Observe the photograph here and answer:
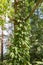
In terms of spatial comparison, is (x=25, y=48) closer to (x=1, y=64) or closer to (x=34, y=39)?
(x=1, y=64)

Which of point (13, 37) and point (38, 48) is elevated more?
point (13, 37)

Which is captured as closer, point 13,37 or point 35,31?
point 13,37

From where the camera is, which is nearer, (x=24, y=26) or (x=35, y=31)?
(x=24, y=26)

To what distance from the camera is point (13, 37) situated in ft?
19.4

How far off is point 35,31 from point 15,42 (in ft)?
8.66

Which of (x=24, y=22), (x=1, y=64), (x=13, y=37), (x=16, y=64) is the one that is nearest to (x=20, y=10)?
(x=24, y=22)

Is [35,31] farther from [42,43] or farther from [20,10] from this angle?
[20,10]

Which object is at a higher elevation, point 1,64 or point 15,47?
point 15,47

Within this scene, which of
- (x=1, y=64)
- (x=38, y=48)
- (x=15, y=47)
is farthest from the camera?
(x=38, y=48)

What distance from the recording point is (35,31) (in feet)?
27.1

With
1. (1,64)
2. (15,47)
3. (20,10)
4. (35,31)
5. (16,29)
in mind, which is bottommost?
(1,64)

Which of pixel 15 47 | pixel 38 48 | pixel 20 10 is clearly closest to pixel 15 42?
pixel 15 47

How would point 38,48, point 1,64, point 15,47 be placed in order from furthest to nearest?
point 38,48
point 1,64
point 15,47

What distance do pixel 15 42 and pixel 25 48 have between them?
368 millimetres
